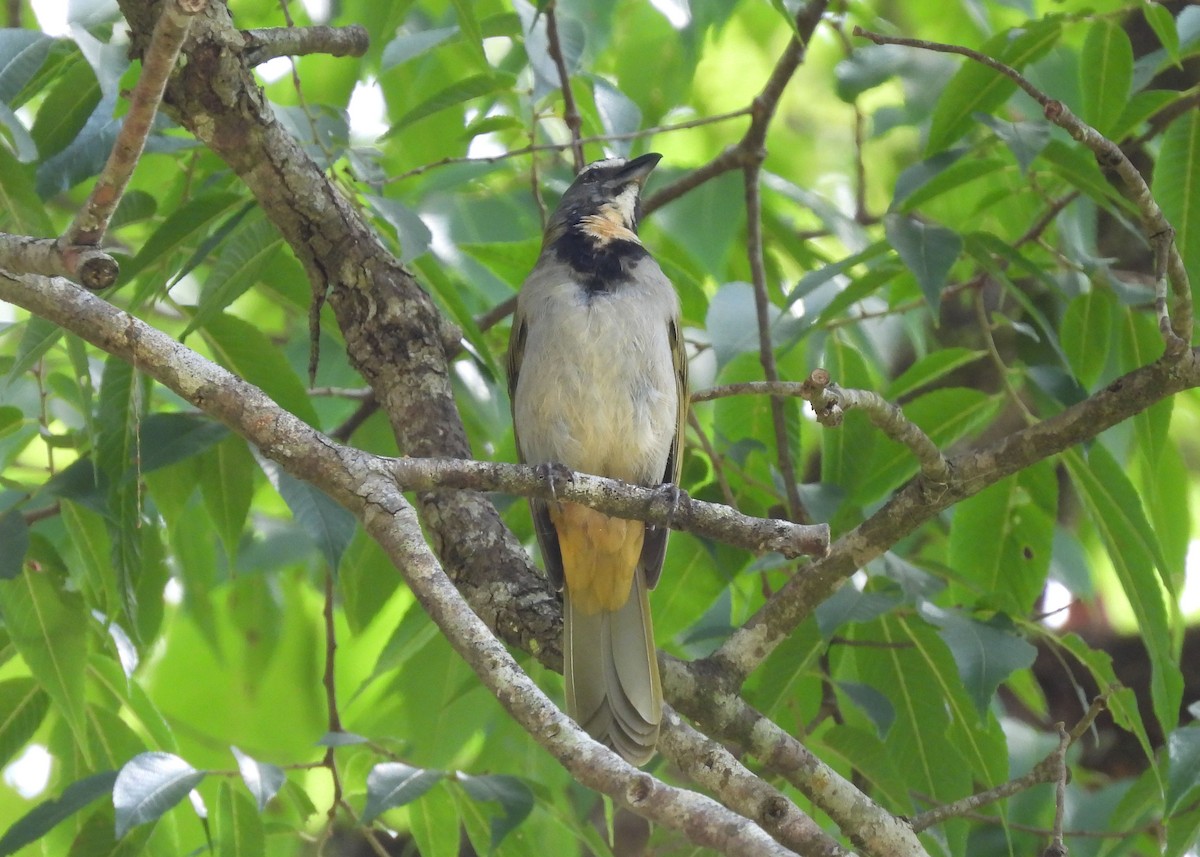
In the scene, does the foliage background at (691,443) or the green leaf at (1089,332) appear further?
the green leaf at (1089,332)

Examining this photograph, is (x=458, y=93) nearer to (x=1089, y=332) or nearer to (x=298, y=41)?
(x=298, y=41)

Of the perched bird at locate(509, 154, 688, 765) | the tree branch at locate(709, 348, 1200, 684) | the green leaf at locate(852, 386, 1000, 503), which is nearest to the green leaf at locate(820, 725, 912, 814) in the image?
the tree branch at locate(709, 348, 1200, 684)

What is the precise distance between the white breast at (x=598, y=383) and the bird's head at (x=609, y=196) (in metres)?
0.62

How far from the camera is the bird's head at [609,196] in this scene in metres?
5.28

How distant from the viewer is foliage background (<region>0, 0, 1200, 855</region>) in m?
3.57

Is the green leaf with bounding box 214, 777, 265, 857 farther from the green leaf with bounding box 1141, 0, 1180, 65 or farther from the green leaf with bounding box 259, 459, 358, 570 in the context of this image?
the green leaf with bounding box 1141, 0, 1180, 65

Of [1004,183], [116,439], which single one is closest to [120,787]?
[116,439]

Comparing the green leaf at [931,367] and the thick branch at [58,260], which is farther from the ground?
the thick branch at [58,260]

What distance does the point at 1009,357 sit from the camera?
6234 millimetres

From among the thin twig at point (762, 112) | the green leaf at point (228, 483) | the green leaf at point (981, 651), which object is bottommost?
the green leaf at point (981, 651)

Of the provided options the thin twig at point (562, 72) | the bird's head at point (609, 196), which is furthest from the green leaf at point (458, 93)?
the bird's head at point (609, 196)

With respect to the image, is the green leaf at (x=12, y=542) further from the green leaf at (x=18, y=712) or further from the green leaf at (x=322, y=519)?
the green leaf at (x=322, y=519)

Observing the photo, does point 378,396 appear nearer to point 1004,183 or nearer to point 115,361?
point 115,361

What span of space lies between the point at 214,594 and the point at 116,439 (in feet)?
11.2
